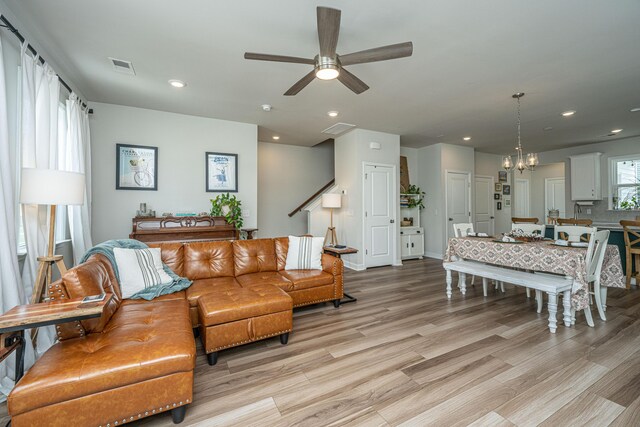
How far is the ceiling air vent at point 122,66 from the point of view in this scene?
117 inches

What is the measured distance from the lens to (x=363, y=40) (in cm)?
258

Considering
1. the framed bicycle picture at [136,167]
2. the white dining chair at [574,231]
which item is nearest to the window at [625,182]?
the white dining chair at [574,231]

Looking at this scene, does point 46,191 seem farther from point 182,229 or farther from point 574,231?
point 574,231

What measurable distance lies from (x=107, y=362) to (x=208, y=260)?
185 cm

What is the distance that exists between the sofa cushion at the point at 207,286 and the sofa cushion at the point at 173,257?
0.81 ft

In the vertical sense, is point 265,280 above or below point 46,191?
below

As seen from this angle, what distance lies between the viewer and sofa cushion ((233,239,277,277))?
3.38 metres

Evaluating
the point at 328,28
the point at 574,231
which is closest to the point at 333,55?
the point at 328,28

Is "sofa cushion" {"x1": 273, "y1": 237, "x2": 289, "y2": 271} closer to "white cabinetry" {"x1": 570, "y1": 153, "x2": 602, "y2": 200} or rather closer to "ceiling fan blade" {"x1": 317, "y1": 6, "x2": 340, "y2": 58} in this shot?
"ceiling fan blade" {"x1": 317, "y1": 6, "x2": 340, "y2": 58}

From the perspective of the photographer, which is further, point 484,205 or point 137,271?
point 484,205

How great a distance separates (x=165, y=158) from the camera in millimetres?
4527

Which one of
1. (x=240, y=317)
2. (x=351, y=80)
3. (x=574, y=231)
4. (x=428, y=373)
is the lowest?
(x=428, y=373)

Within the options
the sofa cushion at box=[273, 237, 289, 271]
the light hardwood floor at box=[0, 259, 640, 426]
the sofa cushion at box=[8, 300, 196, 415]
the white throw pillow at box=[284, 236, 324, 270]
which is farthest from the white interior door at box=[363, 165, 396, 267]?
the sofa cushion at box=[8, 300, 196, 415]

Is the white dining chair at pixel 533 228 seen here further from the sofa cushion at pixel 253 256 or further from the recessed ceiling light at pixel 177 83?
the recessed ceiling light at pixel 177 83
